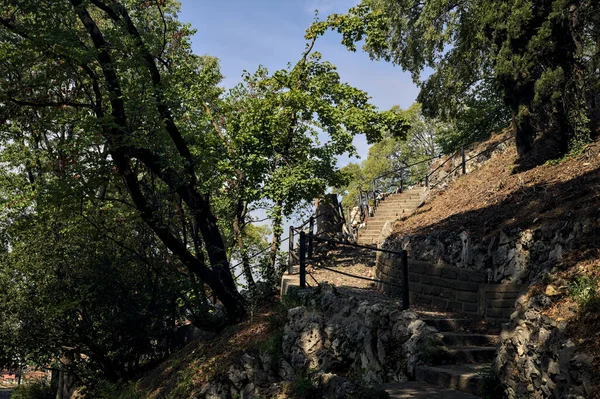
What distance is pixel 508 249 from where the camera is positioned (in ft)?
30.2

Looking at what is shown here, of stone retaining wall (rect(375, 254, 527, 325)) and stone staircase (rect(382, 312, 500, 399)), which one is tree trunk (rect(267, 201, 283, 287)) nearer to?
stone retaining wall (rect(375, 254, 527, 325))

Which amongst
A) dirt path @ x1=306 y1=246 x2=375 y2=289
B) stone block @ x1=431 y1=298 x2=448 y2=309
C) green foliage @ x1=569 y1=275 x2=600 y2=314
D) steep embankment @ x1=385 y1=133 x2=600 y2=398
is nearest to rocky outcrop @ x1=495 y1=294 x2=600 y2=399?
steep embankment @ x1=385 y1=133 x2=600 y2=398

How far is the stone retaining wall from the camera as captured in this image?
886 centimetres

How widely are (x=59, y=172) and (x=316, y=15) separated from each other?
10397mm

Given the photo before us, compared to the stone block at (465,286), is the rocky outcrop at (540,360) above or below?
below

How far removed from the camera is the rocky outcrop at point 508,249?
8.09 m

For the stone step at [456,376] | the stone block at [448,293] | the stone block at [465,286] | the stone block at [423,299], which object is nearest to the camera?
the stone step at [456,376]

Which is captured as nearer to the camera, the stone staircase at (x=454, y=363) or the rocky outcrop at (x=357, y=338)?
the stone staircase at (x=454, y=363)

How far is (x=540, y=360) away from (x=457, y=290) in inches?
186

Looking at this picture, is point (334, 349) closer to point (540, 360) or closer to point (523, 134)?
point (540, 360)

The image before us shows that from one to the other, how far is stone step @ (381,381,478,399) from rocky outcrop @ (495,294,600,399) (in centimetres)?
58

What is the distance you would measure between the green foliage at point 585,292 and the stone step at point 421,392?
161cm

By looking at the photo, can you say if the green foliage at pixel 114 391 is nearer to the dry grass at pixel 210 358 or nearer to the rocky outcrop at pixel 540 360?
the dry grass at pixel 210 358

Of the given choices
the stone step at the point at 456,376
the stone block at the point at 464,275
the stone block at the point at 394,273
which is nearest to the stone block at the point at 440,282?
the stone block at the point at 464,275
